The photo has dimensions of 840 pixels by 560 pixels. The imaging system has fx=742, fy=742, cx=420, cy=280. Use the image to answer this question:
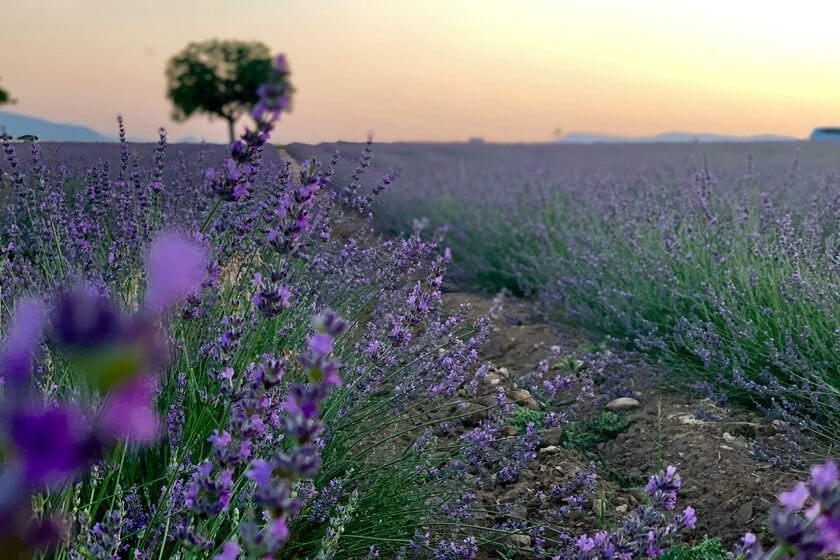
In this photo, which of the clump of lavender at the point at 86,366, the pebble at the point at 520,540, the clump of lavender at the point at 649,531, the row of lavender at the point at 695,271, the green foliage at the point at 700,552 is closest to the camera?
the clump of lavender at the point at 86,366

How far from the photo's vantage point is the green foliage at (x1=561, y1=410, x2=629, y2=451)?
309 cm

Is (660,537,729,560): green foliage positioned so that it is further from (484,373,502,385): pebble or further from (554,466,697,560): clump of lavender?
(484,373,502,385): pebble

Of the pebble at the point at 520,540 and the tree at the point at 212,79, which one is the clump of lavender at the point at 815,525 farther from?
the tree at the point at 212,79

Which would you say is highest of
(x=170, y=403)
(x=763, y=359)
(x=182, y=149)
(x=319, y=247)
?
(x=182, y=149)

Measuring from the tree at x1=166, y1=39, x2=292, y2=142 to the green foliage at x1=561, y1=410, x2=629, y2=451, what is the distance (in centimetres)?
2896

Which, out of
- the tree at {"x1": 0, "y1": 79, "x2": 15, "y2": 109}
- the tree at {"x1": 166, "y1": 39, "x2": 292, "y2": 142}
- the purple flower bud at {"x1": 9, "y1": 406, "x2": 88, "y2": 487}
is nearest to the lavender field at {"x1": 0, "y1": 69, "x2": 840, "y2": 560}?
the purple flower bud at {"x1": 9, "y1": 406, "x2": 88, "y2": 487}

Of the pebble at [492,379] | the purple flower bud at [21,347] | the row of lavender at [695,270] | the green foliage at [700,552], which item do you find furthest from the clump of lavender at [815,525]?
the pebble at [492,379]

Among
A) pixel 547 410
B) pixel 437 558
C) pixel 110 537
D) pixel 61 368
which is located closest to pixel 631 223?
pixel 547 410

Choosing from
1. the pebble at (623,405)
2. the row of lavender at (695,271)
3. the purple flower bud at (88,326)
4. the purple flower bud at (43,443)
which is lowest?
the pebble at (623,405)

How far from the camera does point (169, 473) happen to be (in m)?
1.46

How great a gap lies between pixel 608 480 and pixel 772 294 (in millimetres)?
1330

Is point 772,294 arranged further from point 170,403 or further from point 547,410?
point 170,403

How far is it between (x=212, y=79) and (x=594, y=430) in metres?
30.5

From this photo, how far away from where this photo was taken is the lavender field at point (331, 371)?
0.80 meters
